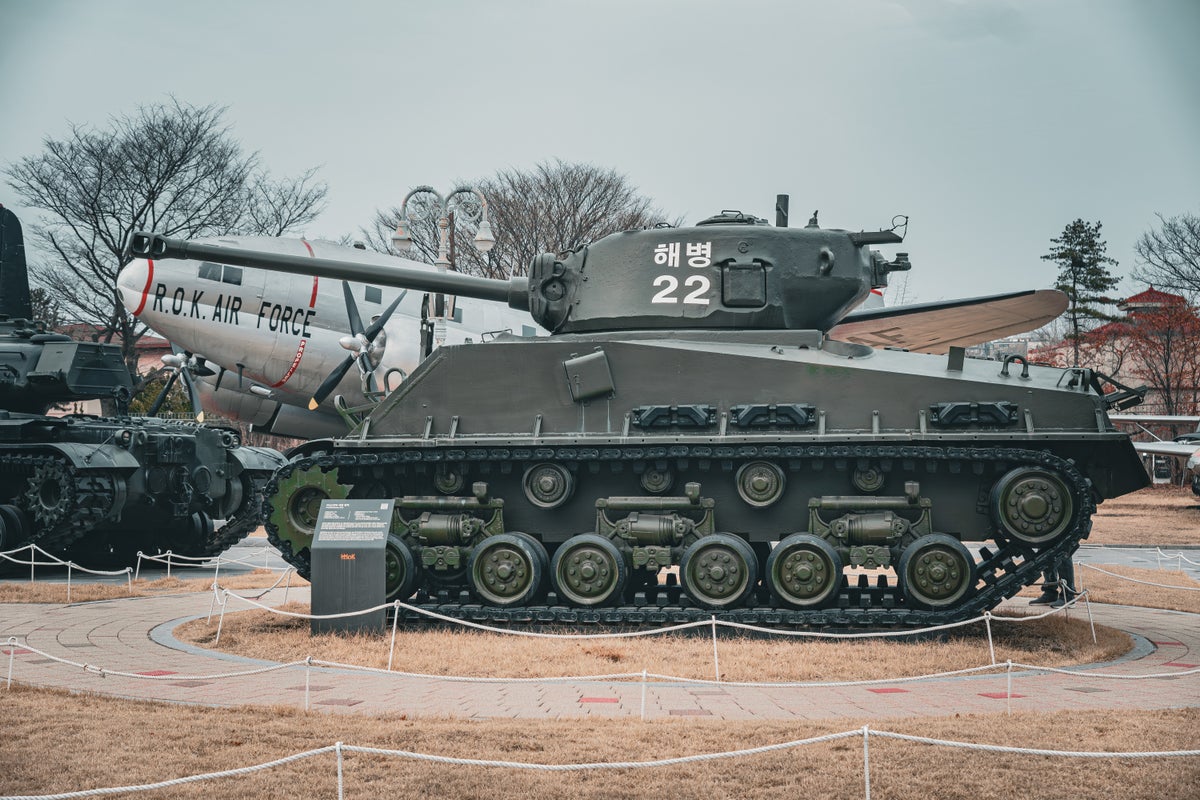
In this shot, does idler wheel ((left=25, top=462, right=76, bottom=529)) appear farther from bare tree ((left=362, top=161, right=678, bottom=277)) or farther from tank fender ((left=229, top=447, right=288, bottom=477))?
bare tree ((left=362, top=161, right=678, bottom=277))

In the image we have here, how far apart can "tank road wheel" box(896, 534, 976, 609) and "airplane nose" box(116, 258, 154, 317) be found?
21.4 meters

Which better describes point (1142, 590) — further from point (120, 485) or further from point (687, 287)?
point (120, 485)

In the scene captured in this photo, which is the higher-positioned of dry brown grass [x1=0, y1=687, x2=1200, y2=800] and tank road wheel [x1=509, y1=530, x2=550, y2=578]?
tank road wheel [x1=509, y1=530, x2=550, y2=578]

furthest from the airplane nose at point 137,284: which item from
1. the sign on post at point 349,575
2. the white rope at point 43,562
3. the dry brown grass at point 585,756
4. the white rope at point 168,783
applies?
the white rope at point 168,783

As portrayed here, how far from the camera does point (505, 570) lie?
14.1 meters

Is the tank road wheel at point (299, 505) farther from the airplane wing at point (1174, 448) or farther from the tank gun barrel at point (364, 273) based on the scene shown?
the airplane wing at point (1174, 448)

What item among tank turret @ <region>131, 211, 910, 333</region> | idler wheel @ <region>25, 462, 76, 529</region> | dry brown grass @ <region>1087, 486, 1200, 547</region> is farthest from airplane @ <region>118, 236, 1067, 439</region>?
tank turret @ <region>131, 211, 910, 333</region>

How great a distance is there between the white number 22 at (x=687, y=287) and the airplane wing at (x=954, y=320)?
38.2 feet

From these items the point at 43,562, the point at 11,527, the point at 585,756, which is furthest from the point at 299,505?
the point at 11,527

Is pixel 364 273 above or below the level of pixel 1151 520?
above

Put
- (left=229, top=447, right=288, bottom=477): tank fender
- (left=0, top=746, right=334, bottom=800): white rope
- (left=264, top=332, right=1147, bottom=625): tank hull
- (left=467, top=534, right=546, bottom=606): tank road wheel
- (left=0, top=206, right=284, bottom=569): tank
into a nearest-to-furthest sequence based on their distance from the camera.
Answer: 1. (left=0, top=746, right=334, bottom=800): white rope
2. (left=264, top=332, right=1147, bottom=625): tank hull
3. (left=467, top=534, right=546, bottom=606): tank road wheel
4. (left=0, top=206, right=284, bottom=569): tank
5. (left=229, top=447, right=288, bottom=477): tank fender

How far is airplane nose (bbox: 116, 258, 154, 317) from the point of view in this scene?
94.9 feet

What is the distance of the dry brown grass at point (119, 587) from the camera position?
17.8 m

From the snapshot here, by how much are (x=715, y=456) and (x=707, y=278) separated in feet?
7.89
